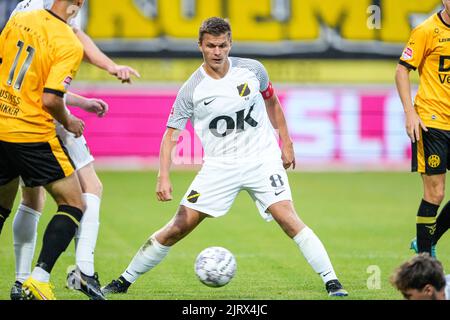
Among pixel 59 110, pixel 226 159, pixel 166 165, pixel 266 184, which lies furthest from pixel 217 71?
pixel 59 110

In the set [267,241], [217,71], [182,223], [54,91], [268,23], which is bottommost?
[267,241]

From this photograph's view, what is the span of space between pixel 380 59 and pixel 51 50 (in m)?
14.9

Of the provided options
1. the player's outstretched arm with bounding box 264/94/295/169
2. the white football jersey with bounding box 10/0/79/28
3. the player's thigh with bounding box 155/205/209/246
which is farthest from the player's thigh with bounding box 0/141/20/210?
the player's outstretched arm with bounding box 264/94/295/169

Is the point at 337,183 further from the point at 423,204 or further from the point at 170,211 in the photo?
the point at 423,204

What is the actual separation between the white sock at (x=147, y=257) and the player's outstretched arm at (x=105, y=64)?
135 cm

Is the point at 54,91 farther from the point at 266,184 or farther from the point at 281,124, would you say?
the point at 281,124

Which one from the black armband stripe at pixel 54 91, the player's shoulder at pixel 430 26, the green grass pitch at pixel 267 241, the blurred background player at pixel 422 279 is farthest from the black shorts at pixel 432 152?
the black armband stripe at pixel 54 91

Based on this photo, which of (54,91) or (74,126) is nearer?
Answer: (54,91)

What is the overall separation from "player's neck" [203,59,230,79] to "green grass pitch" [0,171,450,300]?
1772mm

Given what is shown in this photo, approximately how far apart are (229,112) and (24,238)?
1.92 m

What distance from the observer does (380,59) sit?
20.6 m

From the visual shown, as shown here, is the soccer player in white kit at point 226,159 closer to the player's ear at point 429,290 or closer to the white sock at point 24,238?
the white sock at point 24,238

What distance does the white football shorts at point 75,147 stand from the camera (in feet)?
23.6

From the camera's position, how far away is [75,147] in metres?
7.26
